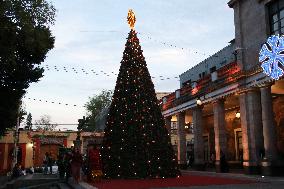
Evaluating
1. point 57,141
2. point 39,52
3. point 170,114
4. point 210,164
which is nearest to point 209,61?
point 170,114

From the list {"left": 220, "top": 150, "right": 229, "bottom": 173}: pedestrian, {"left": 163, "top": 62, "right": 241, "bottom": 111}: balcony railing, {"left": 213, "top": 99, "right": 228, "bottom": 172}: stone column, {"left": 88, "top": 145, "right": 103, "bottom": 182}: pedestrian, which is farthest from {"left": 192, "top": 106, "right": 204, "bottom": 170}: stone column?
{"left": 88, "top": 145, "right": 103, "bottom": 182}: pedestrian

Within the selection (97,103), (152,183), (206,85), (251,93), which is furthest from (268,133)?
(97,103)

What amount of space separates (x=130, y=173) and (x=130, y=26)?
8428mm

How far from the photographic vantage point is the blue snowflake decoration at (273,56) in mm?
19312

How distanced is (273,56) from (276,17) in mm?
2729

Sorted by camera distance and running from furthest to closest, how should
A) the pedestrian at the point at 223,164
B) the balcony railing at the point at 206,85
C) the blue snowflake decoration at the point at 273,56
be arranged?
1. the pedestrian at the point at 223,164
2. the balcony railing at the point at 206,85
3. the blue snowflake decoration at the point at 273,56

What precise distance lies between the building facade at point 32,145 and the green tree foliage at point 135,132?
24.2 meters

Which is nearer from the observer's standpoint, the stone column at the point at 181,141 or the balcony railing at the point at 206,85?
the balcony railing at the point at 206,85

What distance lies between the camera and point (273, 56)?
19641mm

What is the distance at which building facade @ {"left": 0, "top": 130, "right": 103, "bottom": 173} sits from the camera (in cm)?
4675

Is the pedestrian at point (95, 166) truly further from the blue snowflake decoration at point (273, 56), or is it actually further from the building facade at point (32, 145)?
the building facade at point (32, 145)

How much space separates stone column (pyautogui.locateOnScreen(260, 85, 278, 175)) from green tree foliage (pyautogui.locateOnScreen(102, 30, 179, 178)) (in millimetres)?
5032

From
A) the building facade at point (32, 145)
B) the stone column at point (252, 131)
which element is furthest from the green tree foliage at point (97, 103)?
the stone column at point (252, 131)

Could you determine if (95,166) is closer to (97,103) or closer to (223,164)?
(223,164)
